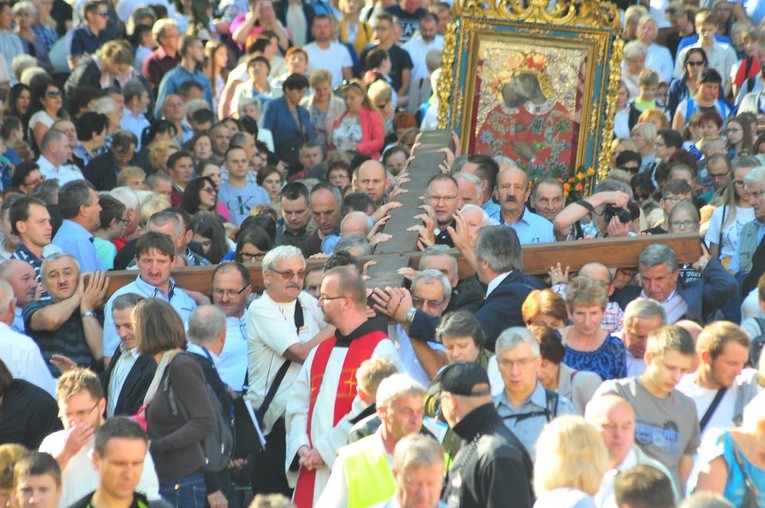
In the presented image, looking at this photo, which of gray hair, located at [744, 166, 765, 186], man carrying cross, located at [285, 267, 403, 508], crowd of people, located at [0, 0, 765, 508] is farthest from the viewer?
gray hair, located at [744, 166, 765, 186]

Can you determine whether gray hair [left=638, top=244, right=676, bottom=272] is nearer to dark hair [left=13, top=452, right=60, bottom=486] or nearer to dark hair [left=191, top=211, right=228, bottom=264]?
dark hair [left=191, top=211, right=228, bottom=264]

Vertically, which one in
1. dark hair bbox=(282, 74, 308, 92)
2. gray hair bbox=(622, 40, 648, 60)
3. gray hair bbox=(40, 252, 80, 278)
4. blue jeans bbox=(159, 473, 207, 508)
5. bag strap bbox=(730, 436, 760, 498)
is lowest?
blue jeans bbox=(159, 473, 207, 508)

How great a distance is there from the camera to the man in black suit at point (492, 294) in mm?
11109

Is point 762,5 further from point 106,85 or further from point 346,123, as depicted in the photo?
point 106,85

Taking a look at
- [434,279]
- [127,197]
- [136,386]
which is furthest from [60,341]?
[434,279]

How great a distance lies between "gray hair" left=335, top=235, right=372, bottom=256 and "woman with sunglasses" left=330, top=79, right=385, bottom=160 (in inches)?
254

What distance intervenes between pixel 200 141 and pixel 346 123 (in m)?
1.86

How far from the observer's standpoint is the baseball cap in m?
8.76

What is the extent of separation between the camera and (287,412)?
10781mm

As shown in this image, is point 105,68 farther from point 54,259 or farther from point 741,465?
point 741,465

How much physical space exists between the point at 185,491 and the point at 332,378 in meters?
1.06

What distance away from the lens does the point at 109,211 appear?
1342 centimetres

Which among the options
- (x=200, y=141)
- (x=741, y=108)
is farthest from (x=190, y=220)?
(x=741, y=108)

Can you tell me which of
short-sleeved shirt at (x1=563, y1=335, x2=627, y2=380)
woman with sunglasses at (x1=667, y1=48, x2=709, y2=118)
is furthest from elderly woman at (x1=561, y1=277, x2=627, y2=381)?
woman with sunglasses at (x1=667, y1=48, x2=709, y2=118)
